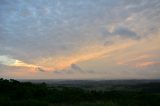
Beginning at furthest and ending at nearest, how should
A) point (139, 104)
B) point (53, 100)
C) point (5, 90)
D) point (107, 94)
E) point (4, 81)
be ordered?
1. point (4, 81)
2. point (5, 90)
3. point (107, 94)
4. point (53, 100)
5. point (139, 104)

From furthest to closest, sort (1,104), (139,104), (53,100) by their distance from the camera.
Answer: (53,100), (139,104), (1,104)

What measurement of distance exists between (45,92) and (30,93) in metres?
2.32

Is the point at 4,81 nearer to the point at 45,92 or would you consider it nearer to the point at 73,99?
the point at 45,92

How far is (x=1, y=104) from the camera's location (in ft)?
74.3

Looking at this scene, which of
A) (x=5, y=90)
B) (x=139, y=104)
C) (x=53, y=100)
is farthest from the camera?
(x=5, y=90)

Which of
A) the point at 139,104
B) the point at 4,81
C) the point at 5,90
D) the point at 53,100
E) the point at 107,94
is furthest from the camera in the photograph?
the point at 4,81

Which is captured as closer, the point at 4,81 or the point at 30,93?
the point at 30,93

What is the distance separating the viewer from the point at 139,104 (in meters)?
24.2

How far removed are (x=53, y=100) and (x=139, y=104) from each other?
30.6 feet

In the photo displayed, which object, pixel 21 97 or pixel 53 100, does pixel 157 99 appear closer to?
pixel 53 100

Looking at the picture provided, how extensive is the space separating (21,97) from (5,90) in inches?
248

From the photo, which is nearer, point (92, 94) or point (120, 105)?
point (120, 105)

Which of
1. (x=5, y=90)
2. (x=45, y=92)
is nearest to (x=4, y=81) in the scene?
(x=5, y=90)

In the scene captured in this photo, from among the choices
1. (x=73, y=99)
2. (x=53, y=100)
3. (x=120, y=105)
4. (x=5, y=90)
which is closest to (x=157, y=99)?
(x=120, y=105)
